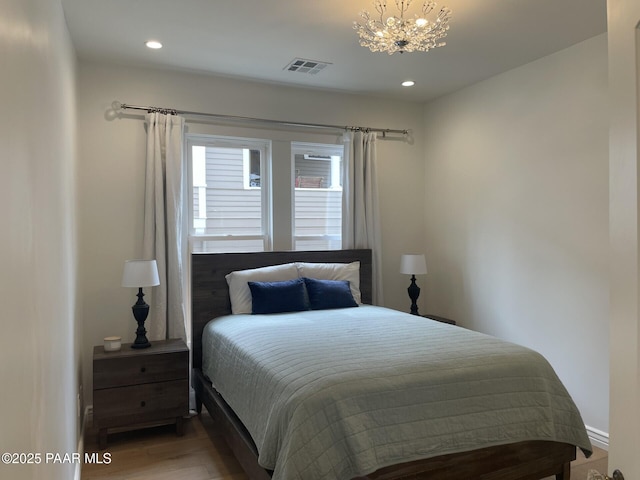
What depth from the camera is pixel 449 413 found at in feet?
7.39

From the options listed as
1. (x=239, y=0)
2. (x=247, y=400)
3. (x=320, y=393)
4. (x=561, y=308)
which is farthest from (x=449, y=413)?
(x=239, y=0)

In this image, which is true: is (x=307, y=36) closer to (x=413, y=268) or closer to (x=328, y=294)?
(x=328, y=294)

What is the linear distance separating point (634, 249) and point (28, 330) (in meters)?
1.55

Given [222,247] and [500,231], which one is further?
[222,247]

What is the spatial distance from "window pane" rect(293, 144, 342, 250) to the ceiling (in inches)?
28.4

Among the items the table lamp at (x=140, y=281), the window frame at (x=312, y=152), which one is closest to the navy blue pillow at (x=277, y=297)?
the window frame at (x=312, y=152)

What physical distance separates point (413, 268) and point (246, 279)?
1528mm

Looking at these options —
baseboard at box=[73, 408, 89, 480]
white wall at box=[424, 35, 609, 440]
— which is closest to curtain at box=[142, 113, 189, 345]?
baseboard at box=[73, 408, 89, 480]

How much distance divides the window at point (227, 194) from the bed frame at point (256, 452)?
28 centimetres

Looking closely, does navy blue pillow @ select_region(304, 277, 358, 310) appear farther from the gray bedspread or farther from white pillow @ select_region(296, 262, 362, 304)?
the gray bedspread

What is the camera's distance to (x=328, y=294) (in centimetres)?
398

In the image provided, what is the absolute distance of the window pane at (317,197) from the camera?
4582mm

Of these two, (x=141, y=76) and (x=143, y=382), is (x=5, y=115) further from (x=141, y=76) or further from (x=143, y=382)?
(x=141, y=76)

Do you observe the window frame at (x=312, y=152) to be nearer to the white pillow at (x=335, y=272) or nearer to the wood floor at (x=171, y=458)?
the white pillow at (x=335, y=272)
